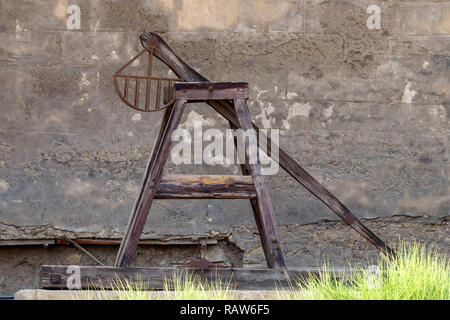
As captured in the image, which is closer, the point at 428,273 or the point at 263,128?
the point at 428,273

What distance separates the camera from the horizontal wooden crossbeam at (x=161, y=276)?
4.66 metres

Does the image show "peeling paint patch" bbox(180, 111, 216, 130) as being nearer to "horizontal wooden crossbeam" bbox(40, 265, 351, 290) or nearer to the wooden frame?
the wooden frame

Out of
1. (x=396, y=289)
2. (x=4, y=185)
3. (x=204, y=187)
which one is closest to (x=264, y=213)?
(x=204, y=187)

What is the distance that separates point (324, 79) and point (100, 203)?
217cm

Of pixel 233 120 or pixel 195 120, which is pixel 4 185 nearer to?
pixel 195 120

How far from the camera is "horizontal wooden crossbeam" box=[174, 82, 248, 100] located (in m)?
4.89

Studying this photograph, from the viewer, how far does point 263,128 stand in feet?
22.0

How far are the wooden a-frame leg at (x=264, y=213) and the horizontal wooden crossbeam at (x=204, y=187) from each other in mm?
51

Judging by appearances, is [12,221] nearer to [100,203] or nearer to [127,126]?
[100,203]

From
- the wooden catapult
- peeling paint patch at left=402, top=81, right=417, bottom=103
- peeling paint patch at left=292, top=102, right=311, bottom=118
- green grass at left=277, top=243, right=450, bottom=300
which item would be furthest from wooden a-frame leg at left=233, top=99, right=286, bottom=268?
peeling paint patch at left=402, top=81, right=417, bottom=103

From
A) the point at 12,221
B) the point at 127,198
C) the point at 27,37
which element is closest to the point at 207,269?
the point at 127,198

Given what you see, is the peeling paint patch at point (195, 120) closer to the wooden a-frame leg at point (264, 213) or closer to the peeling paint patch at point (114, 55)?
the peeling paint patch at point (114, 55)

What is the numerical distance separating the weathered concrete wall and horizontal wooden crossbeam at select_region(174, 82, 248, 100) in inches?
68.0
